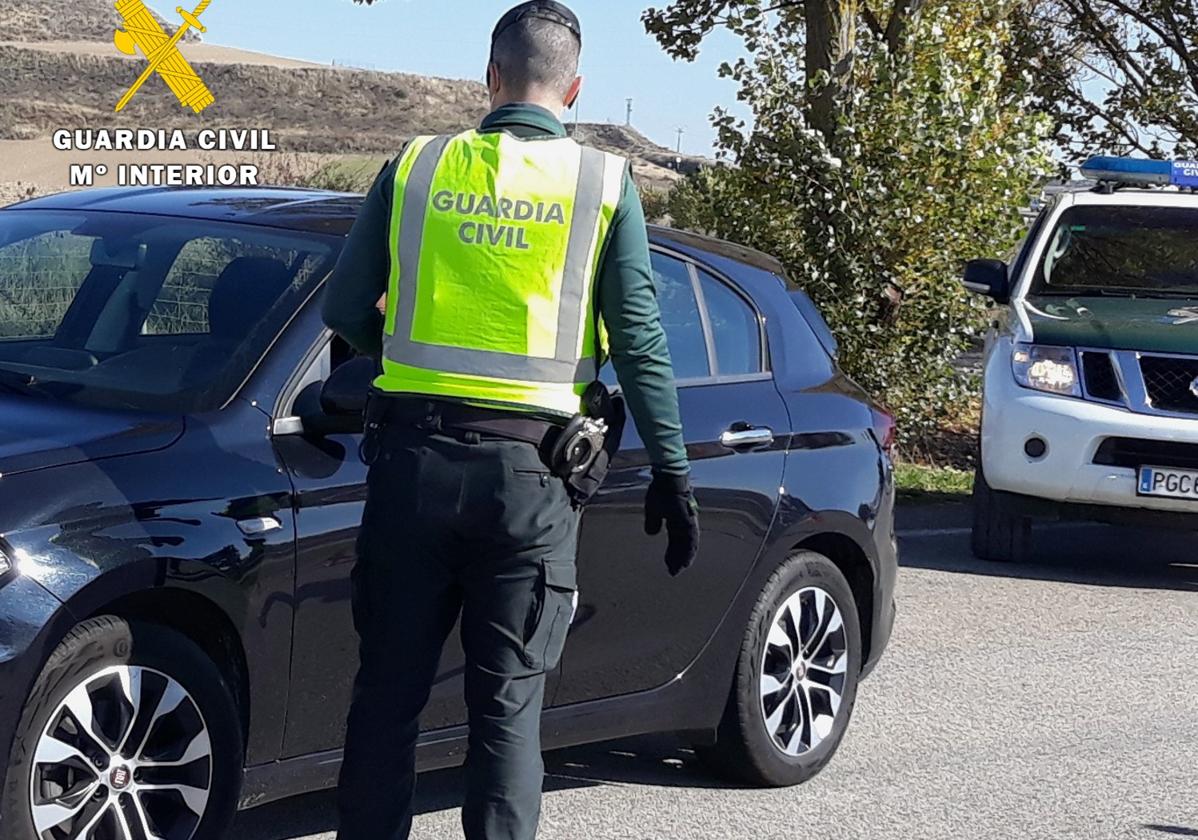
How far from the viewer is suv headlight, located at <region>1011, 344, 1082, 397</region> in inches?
360

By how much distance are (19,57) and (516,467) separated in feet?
211

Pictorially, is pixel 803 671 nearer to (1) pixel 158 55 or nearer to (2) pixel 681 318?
(2) pixel 681 318

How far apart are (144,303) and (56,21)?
74503 mm

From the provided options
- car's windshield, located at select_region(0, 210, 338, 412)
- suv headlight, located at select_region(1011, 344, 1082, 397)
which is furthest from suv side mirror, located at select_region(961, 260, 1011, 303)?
car's windshield, located at select_region(0, 210, 338, 412)

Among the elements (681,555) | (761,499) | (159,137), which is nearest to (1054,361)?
(761,499)

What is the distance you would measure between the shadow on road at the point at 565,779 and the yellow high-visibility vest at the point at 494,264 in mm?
1733

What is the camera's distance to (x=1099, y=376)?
29.9 feet

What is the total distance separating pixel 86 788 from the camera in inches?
154

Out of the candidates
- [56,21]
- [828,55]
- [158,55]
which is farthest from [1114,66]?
[56,21]

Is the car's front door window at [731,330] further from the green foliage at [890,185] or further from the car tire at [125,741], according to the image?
the green foliage at [890,185]

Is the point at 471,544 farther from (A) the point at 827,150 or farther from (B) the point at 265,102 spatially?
(B) the point at 265,102

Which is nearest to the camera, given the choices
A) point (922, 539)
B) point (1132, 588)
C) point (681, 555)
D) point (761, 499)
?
point (681, 555)

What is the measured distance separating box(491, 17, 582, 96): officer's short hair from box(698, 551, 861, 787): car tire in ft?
7.09

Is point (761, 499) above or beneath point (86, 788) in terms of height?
A: above
